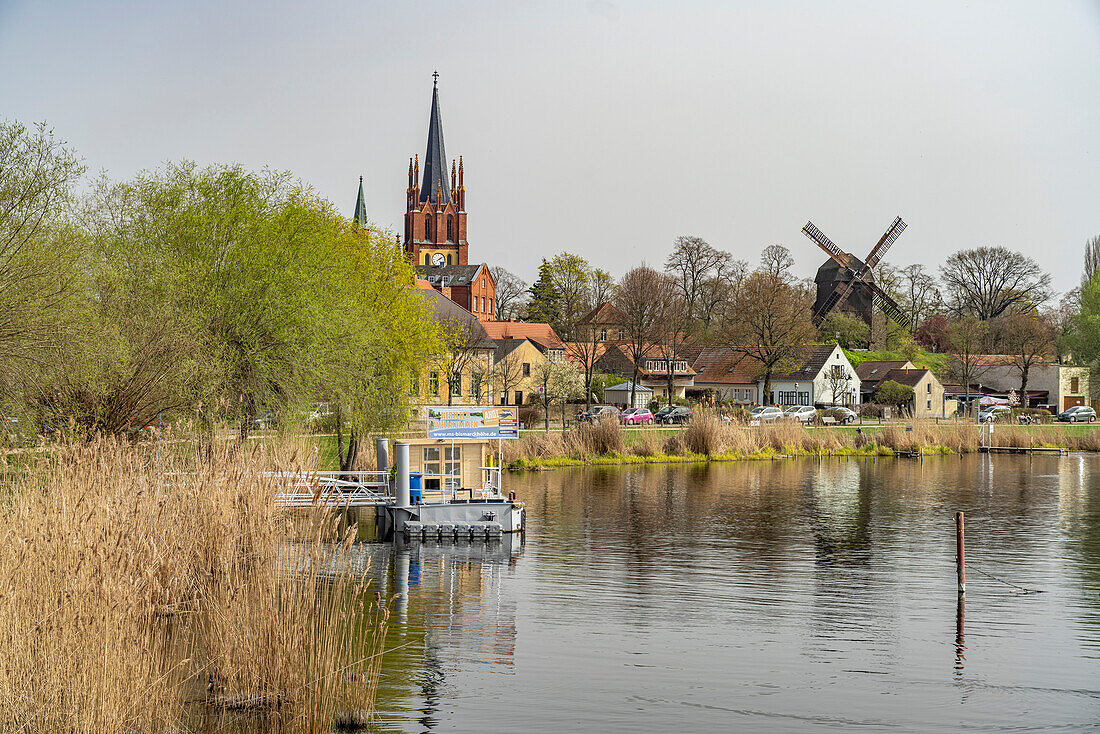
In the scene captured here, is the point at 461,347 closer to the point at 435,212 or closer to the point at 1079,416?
the point at 1079,416

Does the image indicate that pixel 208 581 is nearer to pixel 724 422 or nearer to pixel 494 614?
pixel 494 614

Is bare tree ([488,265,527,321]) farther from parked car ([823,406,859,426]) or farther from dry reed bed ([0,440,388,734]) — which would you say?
dry reed bed ([0,440,388,734])

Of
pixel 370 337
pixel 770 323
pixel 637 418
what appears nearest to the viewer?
pixel 370 337

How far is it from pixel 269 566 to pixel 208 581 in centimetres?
200

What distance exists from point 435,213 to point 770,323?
63438mm

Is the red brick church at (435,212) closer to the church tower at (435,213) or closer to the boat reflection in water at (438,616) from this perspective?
the church tower at (435,213)

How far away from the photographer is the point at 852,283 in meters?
102

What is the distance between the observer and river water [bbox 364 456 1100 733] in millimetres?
13961

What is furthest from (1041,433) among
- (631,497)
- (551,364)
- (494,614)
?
(494,614)

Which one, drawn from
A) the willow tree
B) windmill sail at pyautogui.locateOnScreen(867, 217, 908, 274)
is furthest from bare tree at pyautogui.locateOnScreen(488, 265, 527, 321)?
the willow tree

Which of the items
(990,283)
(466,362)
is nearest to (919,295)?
(990,283)

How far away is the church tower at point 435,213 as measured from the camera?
130750 millimetres

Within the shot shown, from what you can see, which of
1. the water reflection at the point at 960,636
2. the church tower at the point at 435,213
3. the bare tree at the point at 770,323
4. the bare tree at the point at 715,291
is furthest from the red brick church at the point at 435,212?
the water reflection at the point at 960,636

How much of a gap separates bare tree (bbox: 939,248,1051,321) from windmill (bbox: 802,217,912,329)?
9.14 m
